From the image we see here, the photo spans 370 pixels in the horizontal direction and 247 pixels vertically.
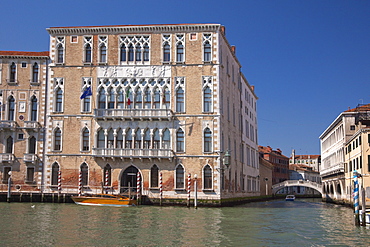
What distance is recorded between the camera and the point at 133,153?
34125 mm

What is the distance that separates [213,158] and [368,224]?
1424cm

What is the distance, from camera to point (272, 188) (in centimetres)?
7044

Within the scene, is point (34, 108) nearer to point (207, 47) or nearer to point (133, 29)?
point (133, 29)

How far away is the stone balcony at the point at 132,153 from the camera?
3378 cm

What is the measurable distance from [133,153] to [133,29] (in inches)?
356

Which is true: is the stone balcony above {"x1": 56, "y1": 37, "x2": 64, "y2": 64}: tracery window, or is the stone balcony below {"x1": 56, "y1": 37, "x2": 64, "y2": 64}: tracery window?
below

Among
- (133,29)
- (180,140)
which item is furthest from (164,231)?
(133,29)

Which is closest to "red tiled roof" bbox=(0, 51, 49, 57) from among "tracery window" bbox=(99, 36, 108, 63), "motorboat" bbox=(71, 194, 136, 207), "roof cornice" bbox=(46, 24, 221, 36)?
"roof cornice" bbox=(46, 24, 221, 36)

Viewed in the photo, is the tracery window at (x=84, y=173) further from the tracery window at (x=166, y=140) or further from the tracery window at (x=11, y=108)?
the tracery window at (x=11, y=108)

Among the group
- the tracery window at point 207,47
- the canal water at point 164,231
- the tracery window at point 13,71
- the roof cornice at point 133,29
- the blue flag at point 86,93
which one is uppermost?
the roof cornice at point 133,29

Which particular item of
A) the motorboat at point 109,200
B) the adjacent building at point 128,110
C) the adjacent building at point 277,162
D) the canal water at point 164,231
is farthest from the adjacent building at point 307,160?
the canal water at point 164,231

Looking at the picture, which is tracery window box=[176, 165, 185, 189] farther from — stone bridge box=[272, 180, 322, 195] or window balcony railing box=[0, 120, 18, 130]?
stone bridge box=[272, 180, 322, 195]

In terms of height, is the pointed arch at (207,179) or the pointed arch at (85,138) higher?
the pointed arch at (85,138)

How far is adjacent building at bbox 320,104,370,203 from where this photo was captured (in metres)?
33.6
